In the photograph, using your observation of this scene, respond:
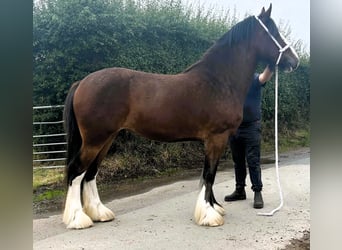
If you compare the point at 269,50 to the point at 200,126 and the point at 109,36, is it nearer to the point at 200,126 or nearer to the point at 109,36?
the point at 200,126

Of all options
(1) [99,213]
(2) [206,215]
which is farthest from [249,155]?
(1) [99,213]

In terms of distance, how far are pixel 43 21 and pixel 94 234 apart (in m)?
0.96

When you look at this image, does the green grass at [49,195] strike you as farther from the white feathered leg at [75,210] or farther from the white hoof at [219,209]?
the white hoof at [219,209]

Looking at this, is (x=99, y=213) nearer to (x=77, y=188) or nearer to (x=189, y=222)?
(x=77, y=188)

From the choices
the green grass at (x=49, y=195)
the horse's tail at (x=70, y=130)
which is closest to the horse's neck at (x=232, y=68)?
the horse's tail at (x=70, y=130)

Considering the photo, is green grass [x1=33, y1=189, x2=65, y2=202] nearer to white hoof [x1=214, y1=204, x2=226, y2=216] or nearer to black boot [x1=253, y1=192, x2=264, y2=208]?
Answer: white hoof [x1=214, y1=204, x2=226, y2=216]

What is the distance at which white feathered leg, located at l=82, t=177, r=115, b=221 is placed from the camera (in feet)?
5.06

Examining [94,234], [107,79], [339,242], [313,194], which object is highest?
[107,79]

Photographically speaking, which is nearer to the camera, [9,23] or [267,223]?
[9,23]

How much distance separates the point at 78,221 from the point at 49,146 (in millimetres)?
373

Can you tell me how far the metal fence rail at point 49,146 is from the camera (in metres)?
1.37

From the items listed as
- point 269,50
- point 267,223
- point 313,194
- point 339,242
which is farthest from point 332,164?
point 269,50

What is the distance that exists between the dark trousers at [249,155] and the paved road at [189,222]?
0.04 m

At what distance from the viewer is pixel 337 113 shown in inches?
36.8
